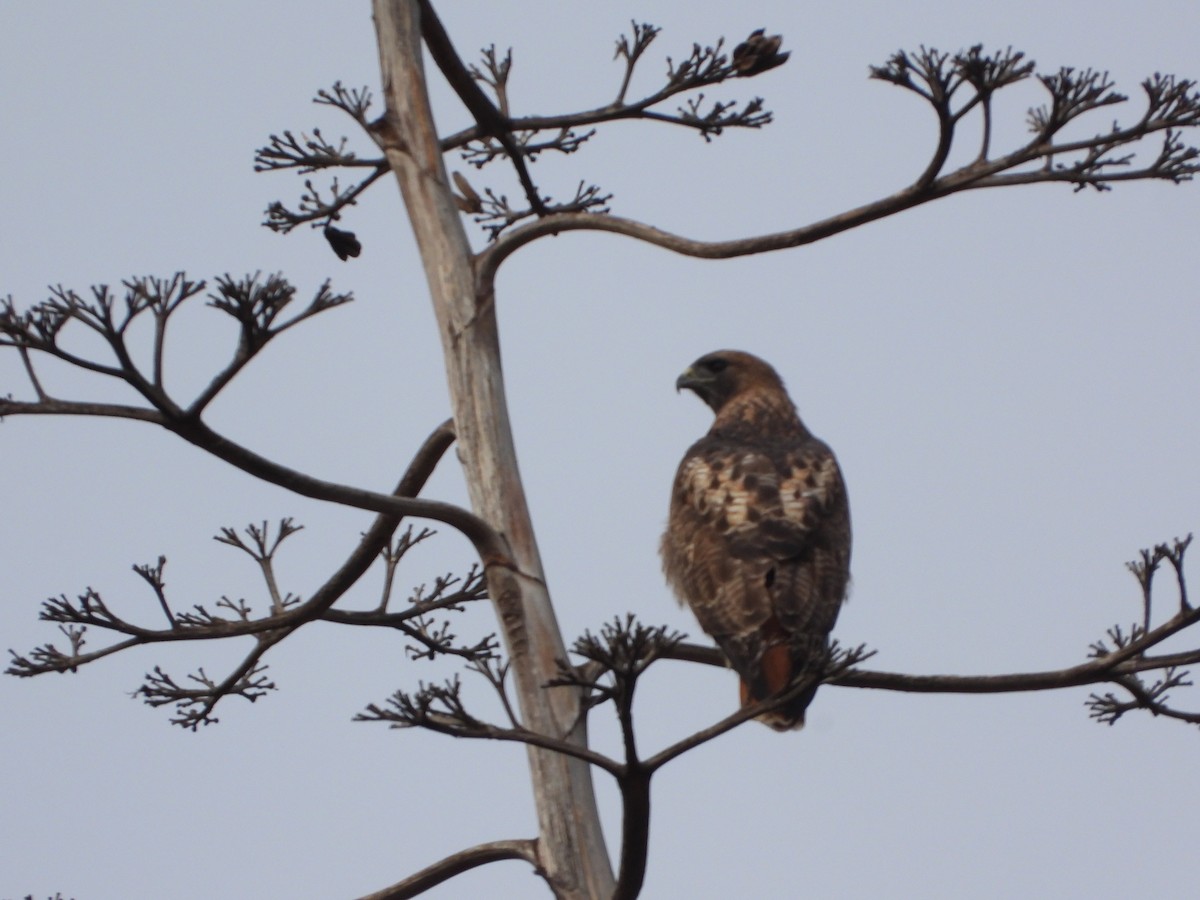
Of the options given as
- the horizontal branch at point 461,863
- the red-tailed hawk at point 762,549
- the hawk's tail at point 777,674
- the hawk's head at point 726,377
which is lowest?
the horizontal branch at point 461,863

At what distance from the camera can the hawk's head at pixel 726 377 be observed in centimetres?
850

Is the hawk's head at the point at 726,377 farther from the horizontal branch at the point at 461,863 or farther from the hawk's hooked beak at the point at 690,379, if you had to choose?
the horizontal branch at the point at 461,863

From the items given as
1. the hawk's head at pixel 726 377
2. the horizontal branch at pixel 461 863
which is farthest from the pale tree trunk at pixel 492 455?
the hawk's head at pixel 726 377

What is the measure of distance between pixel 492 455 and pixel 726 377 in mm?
3298

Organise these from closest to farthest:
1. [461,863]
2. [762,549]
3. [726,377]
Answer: [461,863] < [762,549] < [726,377]

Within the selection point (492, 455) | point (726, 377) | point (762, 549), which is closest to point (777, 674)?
point (762, 549)

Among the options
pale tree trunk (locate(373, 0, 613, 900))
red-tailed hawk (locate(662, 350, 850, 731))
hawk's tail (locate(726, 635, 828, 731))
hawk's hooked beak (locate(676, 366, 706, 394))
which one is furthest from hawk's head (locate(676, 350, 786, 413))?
pale tree trunk (locate(373, 0, 613, 900))

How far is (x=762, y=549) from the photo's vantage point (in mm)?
6336

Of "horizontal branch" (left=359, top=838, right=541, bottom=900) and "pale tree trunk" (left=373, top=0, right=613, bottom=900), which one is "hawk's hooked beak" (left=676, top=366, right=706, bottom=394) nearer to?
"pale tree trunk" (left=373, top=0, right=613, bottom=900)

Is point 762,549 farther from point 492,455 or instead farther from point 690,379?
point 690,379

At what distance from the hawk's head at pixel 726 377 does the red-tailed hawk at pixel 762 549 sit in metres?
0.64

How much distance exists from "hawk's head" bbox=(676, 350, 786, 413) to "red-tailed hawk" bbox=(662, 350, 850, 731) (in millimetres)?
638

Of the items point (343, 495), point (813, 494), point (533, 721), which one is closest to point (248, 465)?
point (343, 495)

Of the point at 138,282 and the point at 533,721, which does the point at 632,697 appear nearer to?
the point at 533,721
